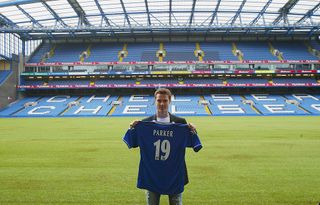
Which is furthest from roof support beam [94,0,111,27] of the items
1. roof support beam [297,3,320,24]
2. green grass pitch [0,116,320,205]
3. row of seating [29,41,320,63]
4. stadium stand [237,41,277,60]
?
green grass pitch [0,116,320,205]

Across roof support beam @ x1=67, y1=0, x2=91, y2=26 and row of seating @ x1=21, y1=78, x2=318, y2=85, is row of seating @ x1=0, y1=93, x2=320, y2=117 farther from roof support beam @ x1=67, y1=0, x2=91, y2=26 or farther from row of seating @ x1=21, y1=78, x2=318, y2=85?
roof support beam @ x1=67, y1=0, x2=91, y2=26

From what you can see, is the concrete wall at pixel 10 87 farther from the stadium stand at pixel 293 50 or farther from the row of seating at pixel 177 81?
the stadium stand at pixel 293 50

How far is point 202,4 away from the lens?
136ft

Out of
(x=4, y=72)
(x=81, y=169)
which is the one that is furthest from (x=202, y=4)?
(x=81, y=169)

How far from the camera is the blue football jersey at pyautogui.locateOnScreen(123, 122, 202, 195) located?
154 inches

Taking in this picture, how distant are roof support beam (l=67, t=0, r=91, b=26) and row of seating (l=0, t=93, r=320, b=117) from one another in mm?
12652

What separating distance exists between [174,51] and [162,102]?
51359 millimetres

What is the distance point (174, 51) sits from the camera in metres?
54.3

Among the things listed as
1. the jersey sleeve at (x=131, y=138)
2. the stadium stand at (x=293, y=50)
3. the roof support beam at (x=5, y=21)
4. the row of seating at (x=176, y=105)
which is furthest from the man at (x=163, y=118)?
the stadium stand at (x=293, y=50)

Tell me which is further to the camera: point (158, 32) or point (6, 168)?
point (158, 32)

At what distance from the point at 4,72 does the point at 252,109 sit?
40.2 metres

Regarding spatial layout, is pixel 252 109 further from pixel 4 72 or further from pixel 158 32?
pixel 4 72

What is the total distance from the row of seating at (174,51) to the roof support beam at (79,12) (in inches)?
332

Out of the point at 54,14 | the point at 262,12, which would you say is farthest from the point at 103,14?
the point at 262,12
